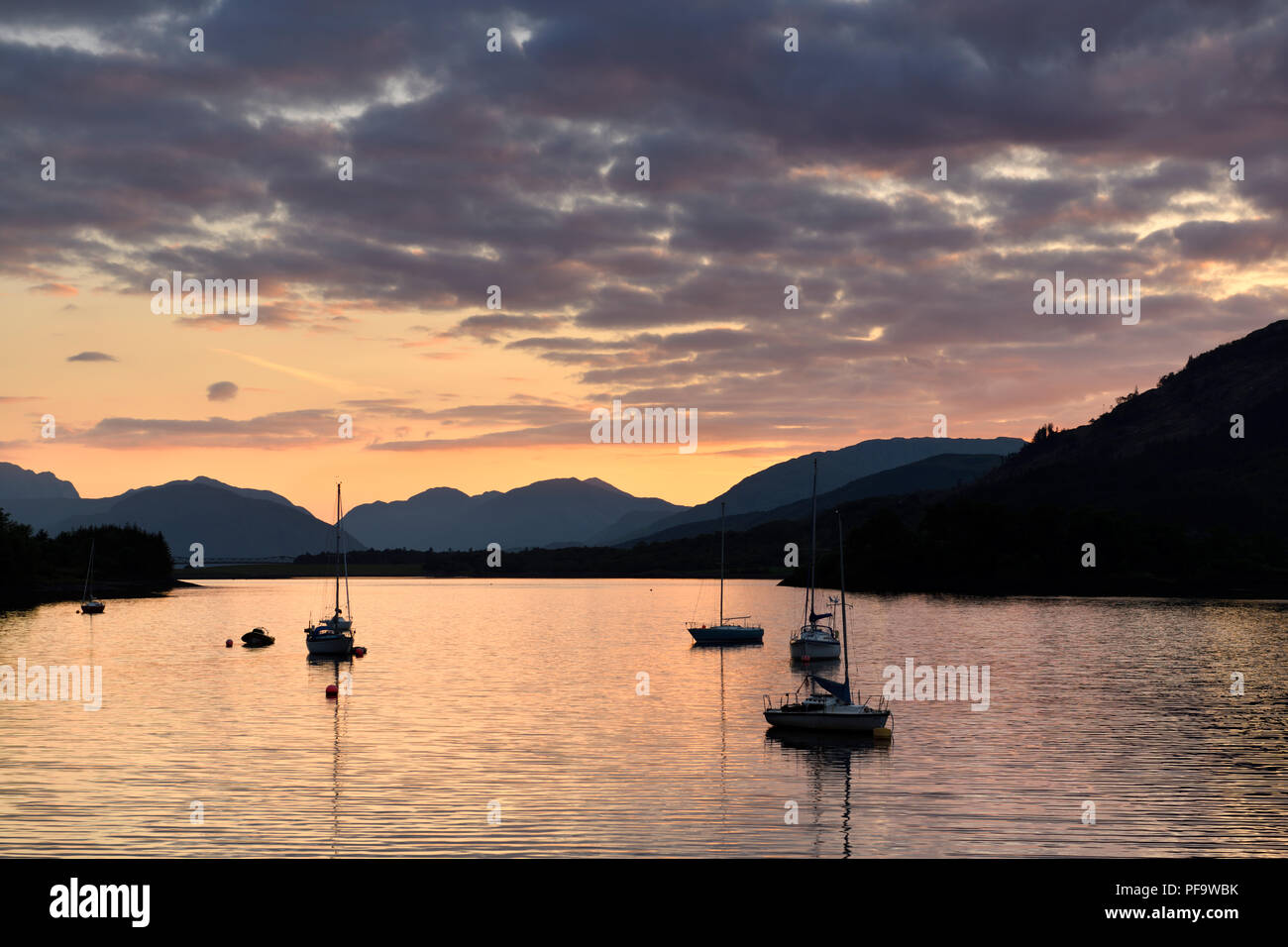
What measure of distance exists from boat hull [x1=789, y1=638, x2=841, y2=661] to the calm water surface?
4.47 meters

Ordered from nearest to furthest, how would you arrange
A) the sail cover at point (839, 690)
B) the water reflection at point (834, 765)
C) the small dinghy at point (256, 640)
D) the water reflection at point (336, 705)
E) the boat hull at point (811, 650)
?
the water reflection at point (336, 705), the water reflection at point (834, 765), the sail cover at point (839, 690), the boat hull at point (811, 650), the small dinghy at point (256, 640)

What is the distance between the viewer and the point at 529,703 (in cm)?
8238

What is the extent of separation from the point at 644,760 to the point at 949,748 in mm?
17601

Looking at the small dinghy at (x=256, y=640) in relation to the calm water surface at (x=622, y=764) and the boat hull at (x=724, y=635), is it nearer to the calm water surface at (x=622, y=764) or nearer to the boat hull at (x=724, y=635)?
Result: the calm water surface at (x=622, y=764)

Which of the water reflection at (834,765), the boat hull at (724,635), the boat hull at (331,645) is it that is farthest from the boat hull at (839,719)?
the boat hull at (724,635)

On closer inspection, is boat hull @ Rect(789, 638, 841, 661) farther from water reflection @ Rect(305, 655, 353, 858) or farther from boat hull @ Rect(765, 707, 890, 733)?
boat hull @ Rect(765, 707, 890, 733)

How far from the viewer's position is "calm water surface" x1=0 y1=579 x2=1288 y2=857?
128ft

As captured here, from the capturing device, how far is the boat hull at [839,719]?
62.6 m

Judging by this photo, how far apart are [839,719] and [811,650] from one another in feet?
177

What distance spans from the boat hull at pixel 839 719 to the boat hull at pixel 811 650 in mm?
52841
